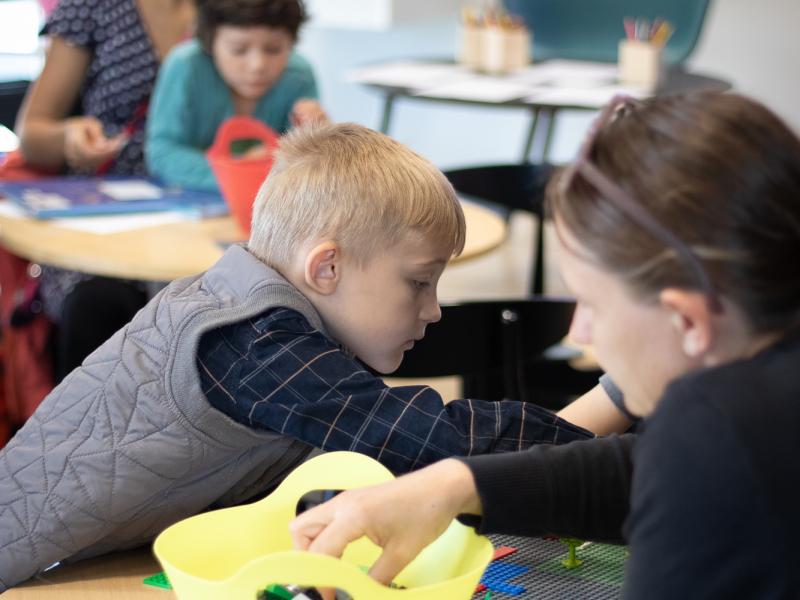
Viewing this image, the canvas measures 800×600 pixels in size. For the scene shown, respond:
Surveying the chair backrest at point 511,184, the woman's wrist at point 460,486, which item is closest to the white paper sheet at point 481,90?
the chair backrest at point 511,184

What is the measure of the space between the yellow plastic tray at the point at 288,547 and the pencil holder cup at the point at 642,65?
266 centimetres

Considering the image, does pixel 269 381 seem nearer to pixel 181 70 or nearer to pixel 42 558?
pixel 42 558

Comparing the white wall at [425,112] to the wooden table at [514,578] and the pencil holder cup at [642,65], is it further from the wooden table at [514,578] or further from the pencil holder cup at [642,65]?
the wooden table at [514,578]

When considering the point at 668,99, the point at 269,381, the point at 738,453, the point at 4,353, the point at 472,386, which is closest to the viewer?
the point at 738,453

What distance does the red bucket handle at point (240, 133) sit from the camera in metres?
2.38

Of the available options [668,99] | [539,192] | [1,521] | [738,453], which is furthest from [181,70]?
[738,453]

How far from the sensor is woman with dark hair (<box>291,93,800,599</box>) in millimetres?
739

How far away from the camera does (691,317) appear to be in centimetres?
79

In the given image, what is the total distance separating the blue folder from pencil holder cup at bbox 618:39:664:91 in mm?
1598

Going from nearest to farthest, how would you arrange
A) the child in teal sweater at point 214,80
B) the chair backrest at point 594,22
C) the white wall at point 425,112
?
1. the child in teal sweater at point 214,80
2. the chair backrest at point 594,22
3. the white wall at point 425,112

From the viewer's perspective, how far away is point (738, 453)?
733mm

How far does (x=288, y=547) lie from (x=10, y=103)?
246 cm

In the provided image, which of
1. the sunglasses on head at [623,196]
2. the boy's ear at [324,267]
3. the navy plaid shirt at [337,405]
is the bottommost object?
the navy plaid shirt at [337,405]

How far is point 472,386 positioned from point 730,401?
1486mm
